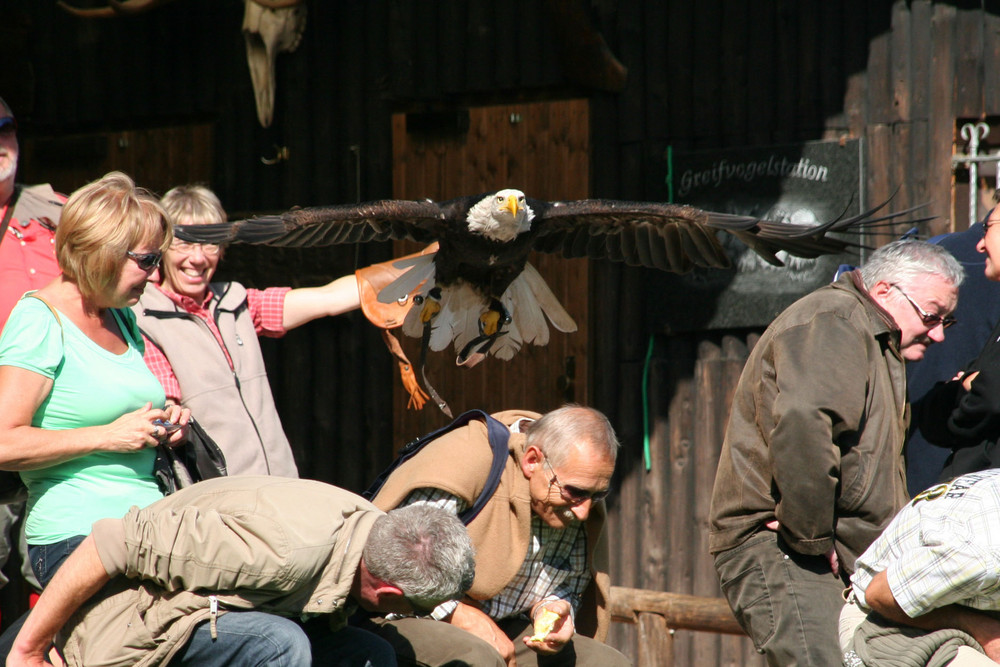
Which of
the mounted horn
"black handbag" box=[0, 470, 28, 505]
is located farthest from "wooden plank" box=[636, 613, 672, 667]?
the mounted horn

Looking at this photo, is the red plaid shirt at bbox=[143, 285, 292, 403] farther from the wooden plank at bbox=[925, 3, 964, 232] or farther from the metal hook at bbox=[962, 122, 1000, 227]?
the metal hook at bbox=[962, 122, 1000, 227]

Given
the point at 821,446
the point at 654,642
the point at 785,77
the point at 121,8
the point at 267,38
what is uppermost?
the point at 121,8

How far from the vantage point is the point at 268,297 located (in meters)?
4.27

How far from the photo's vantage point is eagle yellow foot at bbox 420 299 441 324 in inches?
219

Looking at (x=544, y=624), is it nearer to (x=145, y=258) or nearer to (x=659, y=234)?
(x=145, y=258)

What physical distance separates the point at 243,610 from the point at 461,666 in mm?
684

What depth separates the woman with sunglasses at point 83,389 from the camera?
307cm

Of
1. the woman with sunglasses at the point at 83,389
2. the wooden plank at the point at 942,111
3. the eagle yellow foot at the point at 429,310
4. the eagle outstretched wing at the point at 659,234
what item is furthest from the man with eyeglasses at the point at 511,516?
the wooden plank at the point at 942,111

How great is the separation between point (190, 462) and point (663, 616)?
2436mm

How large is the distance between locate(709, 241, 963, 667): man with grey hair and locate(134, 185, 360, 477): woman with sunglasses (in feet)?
4.88

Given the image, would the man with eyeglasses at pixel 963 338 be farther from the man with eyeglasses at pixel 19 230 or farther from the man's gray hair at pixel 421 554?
the man with eyeglasses at pixel 19 230

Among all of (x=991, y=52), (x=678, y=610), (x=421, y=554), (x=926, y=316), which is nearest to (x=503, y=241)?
(x=678, y=610)

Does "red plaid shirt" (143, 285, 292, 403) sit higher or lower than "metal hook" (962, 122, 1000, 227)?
lower

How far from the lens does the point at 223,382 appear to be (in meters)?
3.82
